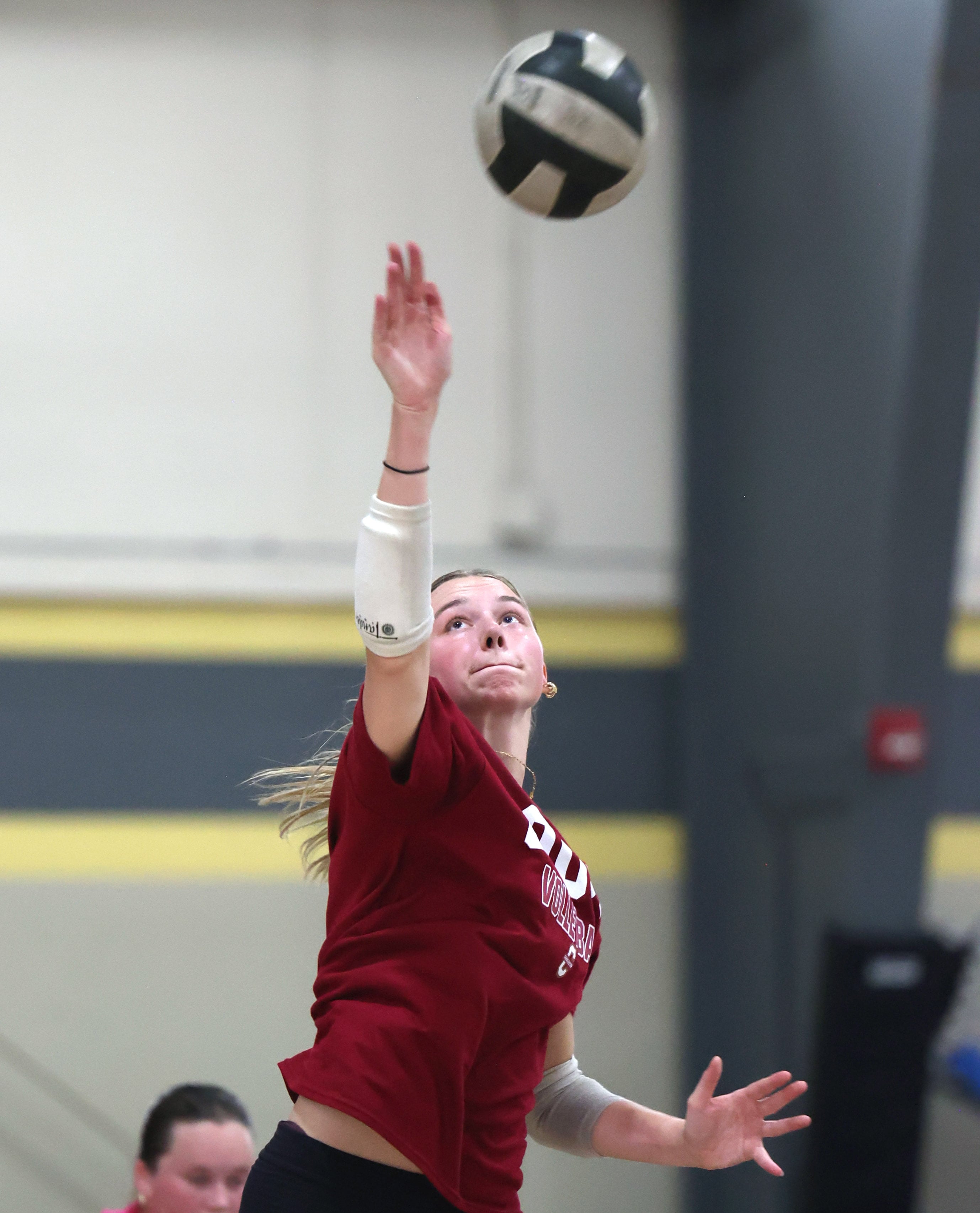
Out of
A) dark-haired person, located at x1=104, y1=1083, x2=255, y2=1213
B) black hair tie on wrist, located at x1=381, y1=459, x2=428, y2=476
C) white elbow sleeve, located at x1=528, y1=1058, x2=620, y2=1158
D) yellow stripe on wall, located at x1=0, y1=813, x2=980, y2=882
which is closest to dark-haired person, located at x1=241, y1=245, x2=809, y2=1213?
black hair tie on wrist, located at x1=381, y1=459, x2=428, y2=476

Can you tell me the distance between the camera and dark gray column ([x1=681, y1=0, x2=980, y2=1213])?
442 cm

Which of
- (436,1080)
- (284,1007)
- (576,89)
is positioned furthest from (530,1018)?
(284,1007)

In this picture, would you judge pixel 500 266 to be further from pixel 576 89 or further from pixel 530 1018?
pixel 530 1018

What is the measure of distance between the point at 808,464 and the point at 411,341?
142 inches

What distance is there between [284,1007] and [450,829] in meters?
3.56

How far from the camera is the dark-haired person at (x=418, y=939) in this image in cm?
166

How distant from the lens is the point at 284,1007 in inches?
198

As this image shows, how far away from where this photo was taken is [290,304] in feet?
17.8

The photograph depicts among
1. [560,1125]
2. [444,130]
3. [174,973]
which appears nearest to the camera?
[560,1125]

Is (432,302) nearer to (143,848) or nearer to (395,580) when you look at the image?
(395,580)

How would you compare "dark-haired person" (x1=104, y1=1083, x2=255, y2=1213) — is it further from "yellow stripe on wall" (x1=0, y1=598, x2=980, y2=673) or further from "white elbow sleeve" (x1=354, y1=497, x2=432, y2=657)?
"yellow stripe on wall" (x1=0, y1=598, x2=980, y2=673)

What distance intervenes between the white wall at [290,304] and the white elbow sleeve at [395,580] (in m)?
3.70

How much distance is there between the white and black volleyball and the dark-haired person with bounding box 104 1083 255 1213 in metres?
2.07

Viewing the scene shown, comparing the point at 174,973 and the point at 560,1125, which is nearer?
the point at 560,1125
